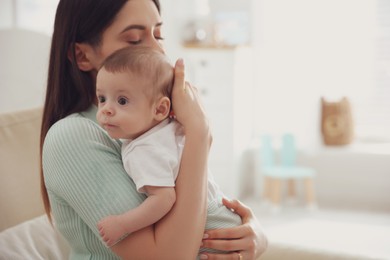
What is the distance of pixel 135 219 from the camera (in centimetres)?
106

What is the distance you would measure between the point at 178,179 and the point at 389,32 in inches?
165

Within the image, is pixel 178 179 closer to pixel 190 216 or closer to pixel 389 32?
pixel 190 216

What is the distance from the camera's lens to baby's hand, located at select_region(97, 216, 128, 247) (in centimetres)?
106

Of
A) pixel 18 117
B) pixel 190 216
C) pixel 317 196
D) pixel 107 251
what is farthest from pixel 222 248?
pixel 317 196

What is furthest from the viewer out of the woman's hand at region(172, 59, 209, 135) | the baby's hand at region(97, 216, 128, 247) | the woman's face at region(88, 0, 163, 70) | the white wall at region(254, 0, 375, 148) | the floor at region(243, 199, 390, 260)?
the white wall at region(254, 0, 375, 148)

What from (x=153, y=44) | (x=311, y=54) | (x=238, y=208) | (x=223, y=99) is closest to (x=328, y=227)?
(x=223, y=99)

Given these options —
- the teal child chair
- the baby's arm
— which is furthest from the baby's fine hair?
the teal child chair

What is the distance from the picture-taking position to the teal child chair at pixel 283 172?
179 inches

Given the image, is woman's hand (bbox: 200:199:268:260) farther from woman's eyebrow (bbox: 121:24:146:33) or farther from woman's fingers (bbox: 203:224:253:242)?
woman's eyebrow (bbox: 121:24:146:33)

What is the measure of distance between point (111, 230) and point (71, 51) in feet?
1.51

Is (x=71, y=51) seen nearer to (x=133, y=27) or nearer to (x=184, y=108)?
(x=133, y=27)

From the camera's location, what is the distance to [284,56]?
5.03 metres

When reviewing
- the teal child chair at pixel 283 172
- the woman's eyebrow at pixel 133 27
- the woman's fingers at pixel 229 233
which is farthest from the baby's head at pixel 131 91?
the teal child chair at pixel 283 172

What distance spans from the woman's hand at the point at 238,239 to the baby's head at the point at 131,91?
28 centimetres
